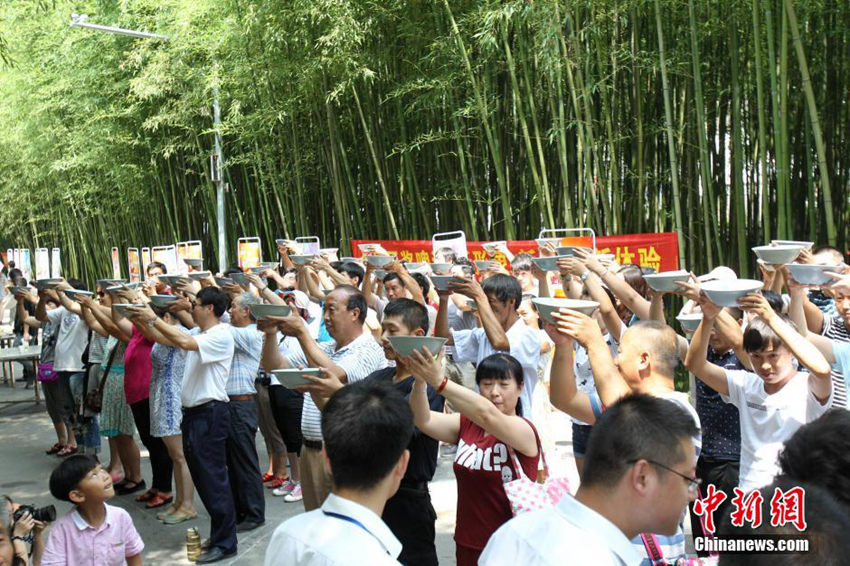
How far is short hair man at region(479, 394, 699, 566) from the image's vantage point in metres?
1.40

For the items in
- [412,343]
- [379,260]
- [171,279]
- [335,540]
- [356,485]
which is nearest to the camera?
[335,540]

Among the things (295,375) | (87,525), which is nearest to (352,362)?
(295,375)

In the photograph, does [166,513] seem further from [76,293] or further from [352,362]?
[352,362]

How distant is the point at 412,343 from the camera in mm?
2389

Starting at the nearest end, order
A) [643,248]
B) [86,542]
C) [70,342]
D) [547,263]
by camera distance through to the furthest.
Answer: [86,542], [547,263], [70,342], [643,248]

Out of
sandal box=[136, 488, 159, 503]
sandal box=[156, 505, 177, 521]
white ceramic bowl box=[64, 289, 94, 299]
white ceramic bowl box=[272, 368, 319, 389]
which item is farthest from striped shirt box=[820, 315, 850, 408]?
white ceramic bowl box=[64, 289, 94, 299]

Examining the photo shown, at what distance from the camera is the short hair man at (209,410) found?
4.35 metres

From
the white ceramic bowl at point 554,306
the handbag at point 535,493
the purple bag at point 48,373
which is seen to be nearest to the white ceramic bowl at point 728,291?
the white ceramic bowl at point 554,306

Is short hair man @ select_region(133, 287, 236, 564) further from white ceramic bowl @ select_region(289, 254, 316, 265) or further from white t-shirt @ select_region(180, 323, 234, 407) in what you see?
white ceramic bowl @ select_region(289, 254, 316, 265)

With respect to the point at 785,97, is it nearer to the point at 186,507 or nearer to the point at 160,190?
the point at 186,507

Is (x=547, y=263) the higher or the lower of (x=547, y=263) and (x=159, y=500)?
the higher

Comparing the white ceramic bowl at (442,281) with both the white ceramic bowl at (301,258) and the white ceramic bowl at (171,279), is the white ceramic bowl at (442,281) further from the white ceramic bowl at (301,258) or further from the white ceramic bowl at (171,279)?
the white ceramic bowl at (171,279)

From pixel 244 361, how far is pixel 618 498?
141 inches

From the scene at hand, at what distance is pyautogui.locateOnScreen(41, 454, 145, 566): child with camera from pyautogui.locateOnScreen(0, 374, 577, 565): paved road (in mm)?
969
